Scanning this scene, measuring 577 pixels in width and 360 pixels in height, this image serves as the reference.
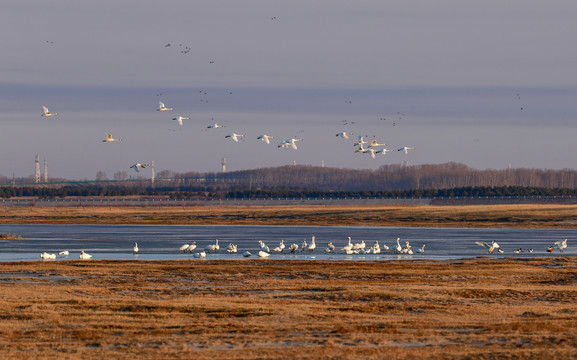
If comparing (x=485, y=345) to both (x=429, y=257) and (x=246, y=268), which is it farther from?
(x=429, y=257)

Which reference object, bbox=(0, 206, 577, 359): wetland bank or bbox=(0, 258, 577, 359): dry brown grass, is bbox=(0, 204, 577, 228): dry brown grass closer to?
bbox=(0, 206, 577, 359): wetland bank

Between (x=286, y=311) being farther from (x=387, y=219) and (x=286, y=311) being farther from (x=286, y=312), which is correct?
(x=387, y=219)

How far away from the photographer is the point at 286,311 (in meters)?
22.6

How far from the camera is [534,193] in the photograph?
176625 mm

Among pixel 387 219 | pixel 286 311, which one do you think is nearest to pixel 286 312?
pixel 286 311

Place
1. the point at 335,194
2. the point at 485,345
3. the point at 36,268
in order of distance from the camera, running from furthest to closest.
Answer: the point at 335,194 → the point at 36,268 → the point at 485,345

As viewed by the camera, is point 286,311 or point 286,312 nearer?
point 286,312

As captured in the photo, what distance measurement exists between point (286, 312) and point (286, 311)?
0.20 metres

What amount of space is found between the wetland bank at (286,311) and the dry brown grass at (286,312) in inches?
1.4

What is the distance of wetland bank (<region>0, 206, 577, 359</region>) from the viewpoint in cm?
1745

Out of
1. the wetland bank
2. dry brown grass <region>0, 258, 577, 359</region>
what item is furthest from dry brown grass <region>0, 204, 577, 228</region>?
dry brown grass <region>0, 258, 577, 359</region>

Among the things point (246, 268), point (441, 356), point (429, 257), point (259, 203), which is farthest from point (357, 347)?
point (259, 203)

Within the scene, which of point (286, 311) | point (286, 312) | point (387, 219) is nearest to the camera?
point (286, 312)

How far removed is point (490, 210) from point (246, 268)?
85.7 meters
